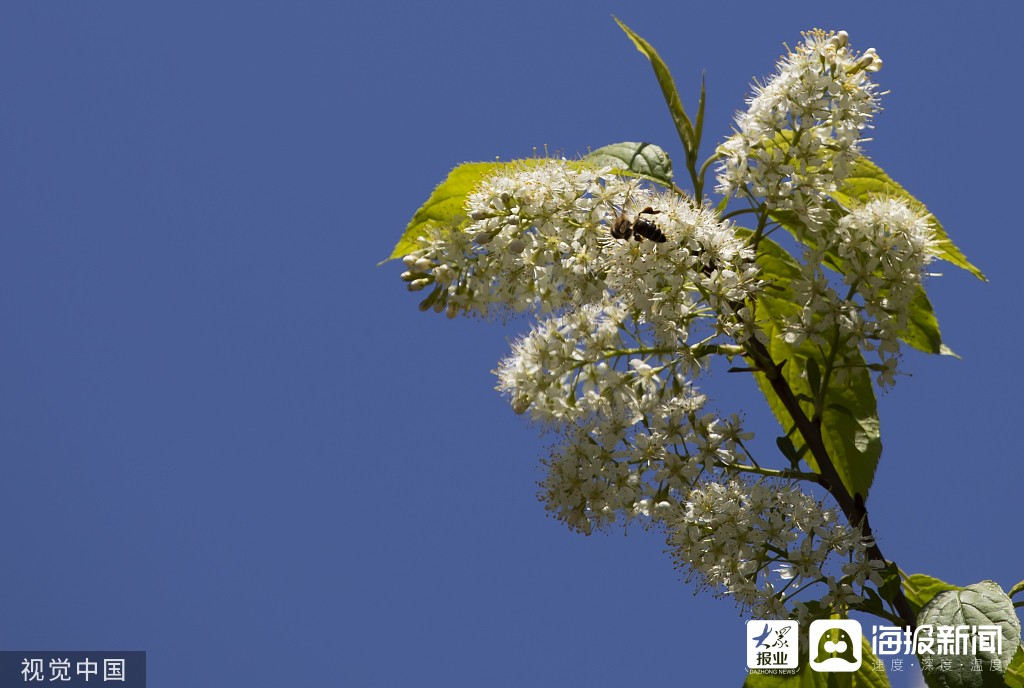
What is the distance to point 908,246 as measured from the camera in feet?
3.37

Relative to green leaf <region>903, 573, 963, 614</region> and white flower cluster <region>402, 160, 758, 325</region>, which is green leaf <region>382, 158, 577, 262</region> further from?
green leaf <region>903, 573, 963, 614</region>

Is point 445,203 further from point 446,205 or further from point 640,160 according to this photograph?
point 640,160

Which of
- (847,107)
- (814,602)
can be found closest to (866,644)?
(814,602)

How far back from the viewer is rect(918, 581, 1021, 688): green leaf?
89 centimetres

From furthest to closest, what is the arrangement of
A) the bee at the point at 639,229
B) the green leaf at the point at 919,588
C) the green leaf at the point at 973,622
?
the green leaf at the point at 919,588 → the bee at the point at 639,229 → the green leaf at the point at 973,622

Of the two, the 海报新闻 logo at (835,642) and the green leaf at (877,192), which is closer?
the 海报新闻 logo at (835,642)

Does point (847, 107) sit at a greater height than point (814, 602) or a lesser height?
greater

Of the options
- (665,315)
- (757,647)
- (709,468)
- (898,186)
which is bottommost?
(757,647)

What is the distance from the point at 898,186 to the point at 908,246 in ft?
0.38

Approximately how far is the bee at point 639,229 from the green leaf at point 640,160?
9 centimetres

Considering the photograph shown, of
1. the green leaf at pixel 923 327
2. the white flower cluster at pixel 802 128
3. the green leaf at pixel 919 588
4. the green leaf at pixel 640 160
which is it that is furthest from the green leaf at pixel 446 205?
the green leaf at pixel 919 588

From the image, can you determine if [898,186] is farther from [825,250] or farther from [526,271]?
[526,271]

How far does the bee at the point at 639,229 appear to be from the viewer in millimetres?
988

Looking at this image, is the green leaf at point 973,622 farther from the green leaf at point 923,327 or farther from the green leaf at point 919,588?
the green leaf at point 923,327
